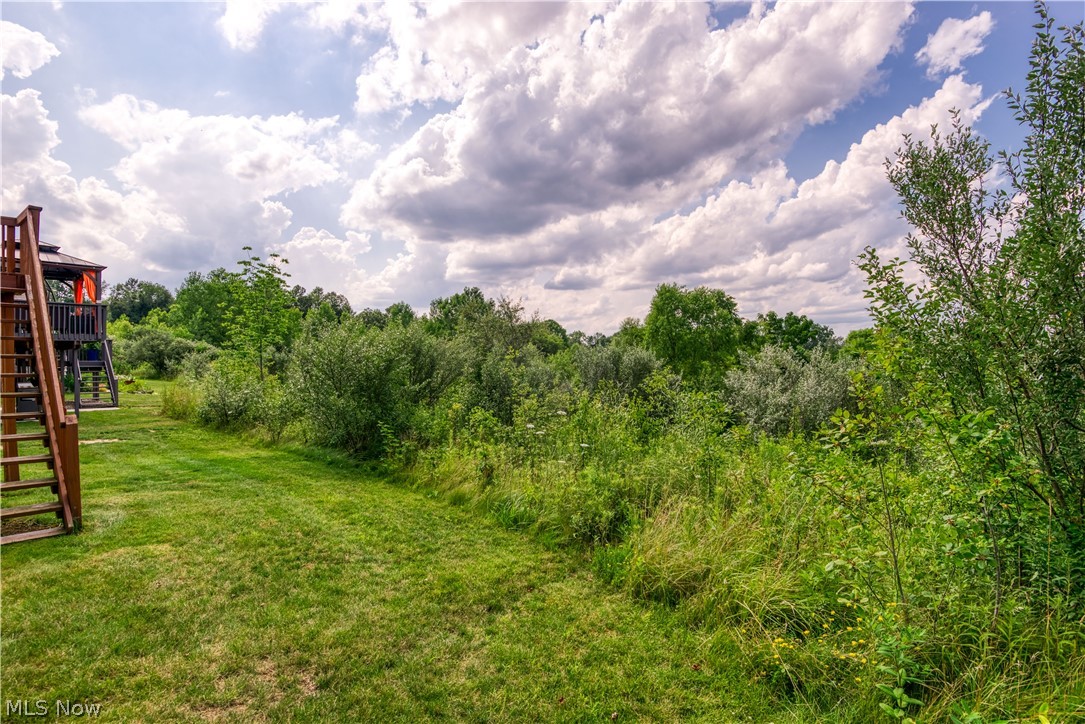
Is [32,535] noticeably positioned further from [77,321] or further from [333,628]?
[77,321]

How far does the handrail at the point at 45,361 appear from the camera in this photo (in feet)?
15.1

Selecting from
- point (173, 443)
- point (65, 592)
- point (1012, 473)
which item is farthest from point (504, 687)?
point (173, 443)

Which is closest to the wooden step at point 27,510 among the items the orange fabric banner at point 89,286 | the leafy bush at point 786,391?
the orange fabric banner at point 89,286

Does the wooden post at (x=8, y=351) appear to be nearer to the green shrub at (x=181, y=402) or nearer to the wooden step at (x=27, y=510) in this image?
the wooden step at (x=27, y=510)

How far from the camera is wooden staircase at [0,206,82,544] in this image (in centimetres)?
Result: 449

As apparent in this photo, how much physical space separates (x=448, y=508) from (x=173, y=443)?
22.7ft

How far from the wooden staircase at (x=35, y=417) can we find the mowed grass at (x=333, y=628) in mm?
353

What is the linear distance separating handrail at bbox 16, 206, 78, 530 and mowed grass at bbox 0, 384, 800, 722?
656 millimetres

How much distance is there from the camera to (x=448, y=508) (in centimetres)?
611

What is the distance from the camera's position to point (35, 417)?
5887 mm

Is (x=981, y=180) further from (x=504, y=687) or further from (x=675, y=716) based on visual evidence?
(x=504, y=687)

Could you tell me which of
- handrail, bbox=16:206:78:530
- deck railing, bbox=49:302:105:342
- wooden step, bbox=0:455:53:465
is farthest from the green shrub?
wooden step, bbox=0:455:53:465

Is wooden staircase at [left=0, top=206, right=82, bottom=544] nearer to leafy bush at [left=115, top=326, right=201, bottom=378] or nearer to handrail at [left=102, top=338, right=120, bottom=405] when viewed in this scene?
handrail at [left=102, top=338, right=120, bottom=405]

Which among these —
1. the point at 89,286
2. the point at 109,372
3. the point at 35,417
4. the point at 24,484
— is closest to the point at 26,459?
the point at 24,484
